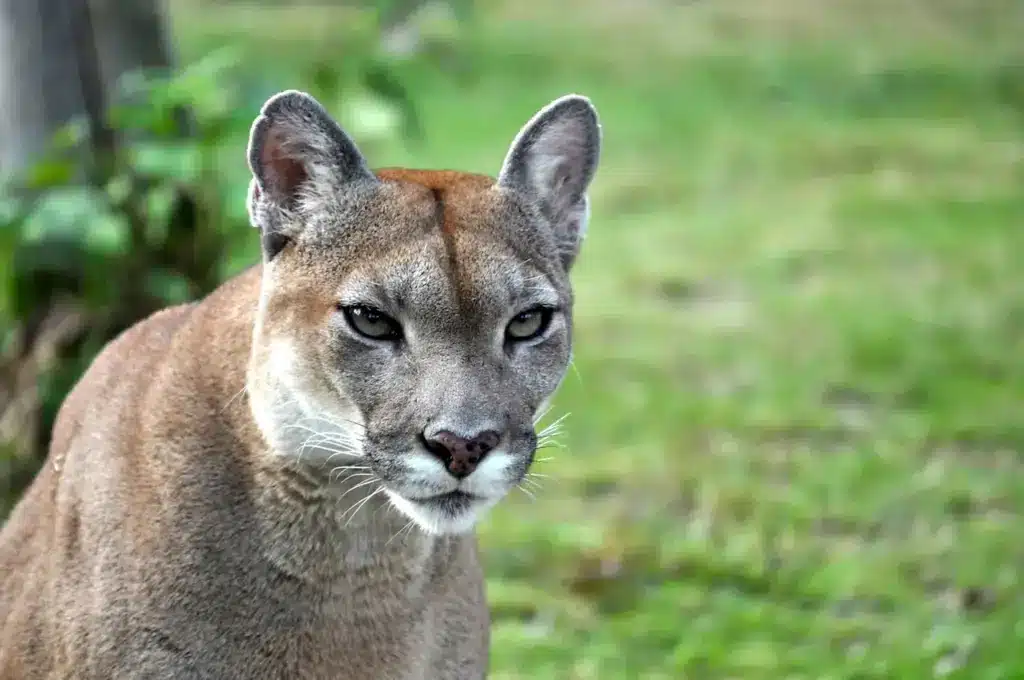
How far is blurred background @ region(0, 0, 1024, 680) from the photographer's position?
5.46 metres

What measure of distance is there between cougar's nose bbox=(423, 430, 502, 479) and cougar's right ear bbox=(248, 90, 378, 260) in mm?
688

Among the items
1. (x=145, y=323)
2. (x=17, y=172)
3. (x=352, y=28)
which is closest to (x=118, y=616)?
(x=145, y=323)

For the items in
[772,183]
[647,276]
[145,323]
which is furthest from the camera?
[772,183]

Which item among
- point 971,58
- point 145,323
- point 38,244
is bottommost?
point 145,323

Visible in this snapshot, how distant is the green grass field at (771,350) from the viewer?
18.0 ft

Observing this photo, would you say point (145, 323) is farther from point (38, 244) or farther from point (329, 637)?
point (38, 244)

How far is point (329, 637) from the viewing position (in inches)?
138

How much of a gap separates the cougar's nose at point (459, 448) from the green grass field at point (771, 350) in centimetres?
201

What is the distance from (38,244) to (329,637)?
8.79 ft

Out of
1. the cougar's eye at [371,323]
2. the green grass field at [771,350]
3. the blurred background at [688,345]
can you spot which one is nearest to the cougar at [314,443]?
the cougar's eye at [371,323]

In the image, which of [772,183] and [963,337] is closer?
[963,337]

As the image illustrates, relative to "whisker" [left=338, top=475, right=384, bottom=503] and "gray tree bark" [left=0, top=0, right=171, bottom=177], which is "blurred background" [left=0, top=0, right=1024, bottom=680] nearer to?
"gray tree bark" [left=0, top=0, right=171, bottom=177]

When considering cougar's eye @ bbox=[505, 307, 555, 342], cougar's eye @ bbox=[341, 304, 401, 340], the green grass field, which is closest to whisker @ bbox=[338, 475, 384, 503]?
cougar's eye @ bbox=[341, 304, 401, 340]

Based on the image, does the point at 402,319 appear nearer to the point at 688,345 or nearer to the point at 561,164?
the point at 561,164
